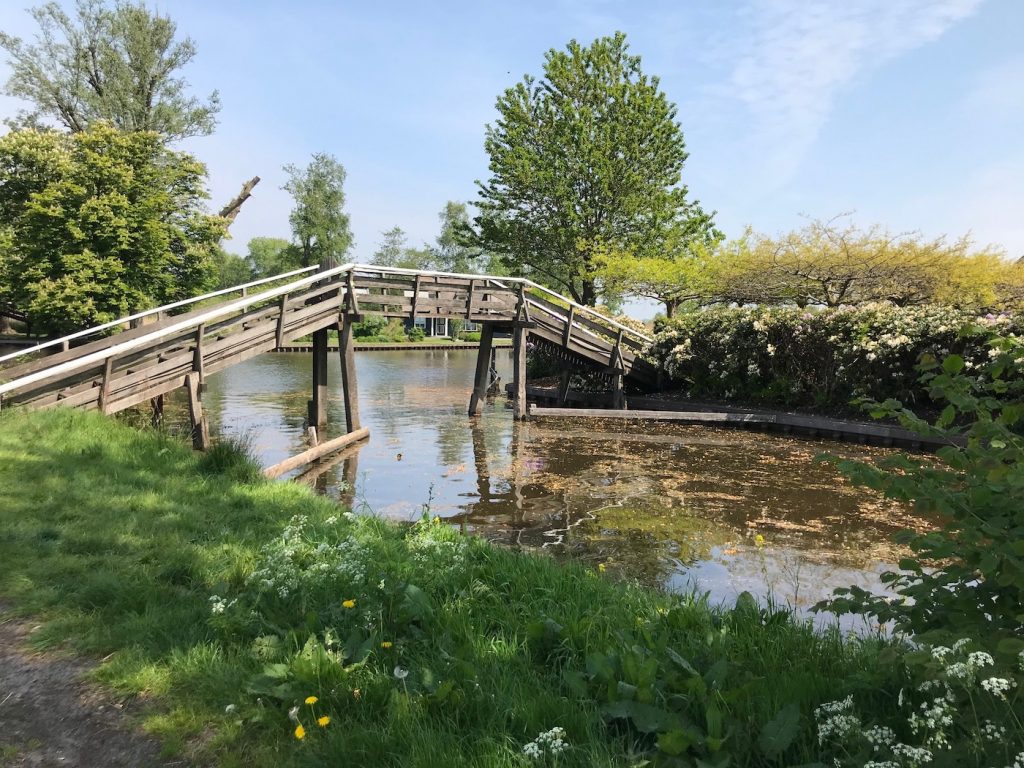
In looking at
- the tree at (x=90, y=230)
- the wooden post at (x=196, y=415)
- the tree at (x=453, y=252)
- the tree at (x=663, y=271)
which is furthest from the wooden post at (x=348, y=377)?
the tree at (x=453, y=252)

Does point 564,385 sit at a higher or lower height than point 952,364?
lower

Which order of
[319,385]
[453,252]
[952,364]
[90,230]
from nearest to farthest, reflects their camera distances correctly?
1. [952,364]
2. [319,385]
3. [90,230]
4. [453,252]

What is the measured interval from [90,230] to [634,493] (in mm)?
21883

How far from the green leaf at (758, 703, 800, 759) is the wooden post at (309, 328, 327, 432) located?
43.6ft

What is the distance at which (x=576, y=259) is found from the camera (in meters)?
34.9

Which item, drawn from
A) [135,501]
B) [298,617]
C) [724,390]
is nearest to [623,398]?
[724,390]

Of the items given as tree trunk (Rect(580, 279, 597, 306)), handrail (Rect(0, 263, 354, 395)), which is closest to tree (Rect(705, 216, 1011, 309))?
tree trunk (Rect(580, 279, 597, 306))

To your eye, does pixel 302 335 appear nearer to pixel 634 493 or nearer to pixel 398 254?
pixel 634 493

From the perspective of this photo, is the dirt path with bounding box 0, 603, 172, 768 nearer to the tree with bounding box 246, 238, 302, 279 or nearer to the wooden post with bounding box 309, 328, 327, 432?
the wooden post with bounding box 309, 328, 327, 432

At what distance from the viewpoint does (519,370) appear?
Answer: 56.4 ft

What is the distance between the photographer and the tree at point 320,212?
68.9 m

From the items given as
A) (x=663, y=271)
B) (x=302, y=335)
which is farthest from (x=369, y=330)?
(x=302, y=335)

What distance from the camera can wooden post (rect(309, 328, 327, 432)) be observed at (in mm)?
14648

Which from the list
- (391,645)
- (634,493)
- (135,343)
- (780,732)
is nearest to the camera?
(780,732)
